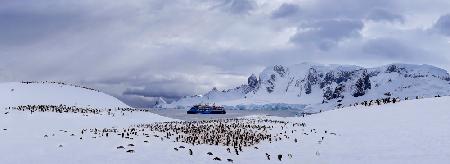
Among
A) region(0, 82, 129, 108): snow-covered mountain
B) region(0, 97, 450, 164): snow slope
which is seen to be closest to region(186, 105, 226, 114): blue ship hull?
region(0, 82, 129, 108): snow-covered mountain

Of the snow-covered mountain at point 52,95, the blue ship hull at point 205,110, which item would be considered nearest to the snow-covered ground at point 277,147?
the snow-covered mountain at point 52,95

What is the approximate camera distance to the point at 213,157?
22703 mm

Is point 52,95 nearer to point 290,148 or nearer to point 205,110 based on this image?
point 290,148

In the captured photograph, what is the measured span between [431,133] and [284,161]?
13.2 metres

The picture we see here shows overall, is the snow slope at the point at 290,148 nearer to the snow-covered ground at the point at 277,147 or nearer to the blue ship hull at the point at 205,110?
the snow-covered ground at the point at 277,147

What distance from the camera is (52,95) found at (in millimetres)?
79875

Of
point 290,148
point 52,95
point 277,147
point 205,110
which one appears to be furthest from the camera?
point 205,110

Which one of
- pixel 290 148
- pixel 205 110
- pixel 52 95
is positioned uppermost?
pixel 52 95

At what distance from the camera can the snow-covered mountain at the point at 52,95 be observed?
244ft

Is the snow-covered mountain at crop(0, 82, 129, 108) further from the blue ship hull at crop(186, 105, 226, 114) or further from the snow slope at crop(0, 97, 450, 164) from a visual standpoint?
the blue ship hull at crop(186, 105, 226, 114)

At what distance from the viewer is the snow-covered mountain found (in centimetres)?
7425

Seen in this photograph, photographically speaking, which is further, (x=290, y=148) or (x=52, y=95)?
Result: (x=52, y=95)

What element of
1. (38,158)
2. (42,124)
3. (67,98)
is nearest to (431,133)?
(38,158)

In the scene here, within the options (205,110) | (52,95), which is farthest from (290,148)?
(205,110)
